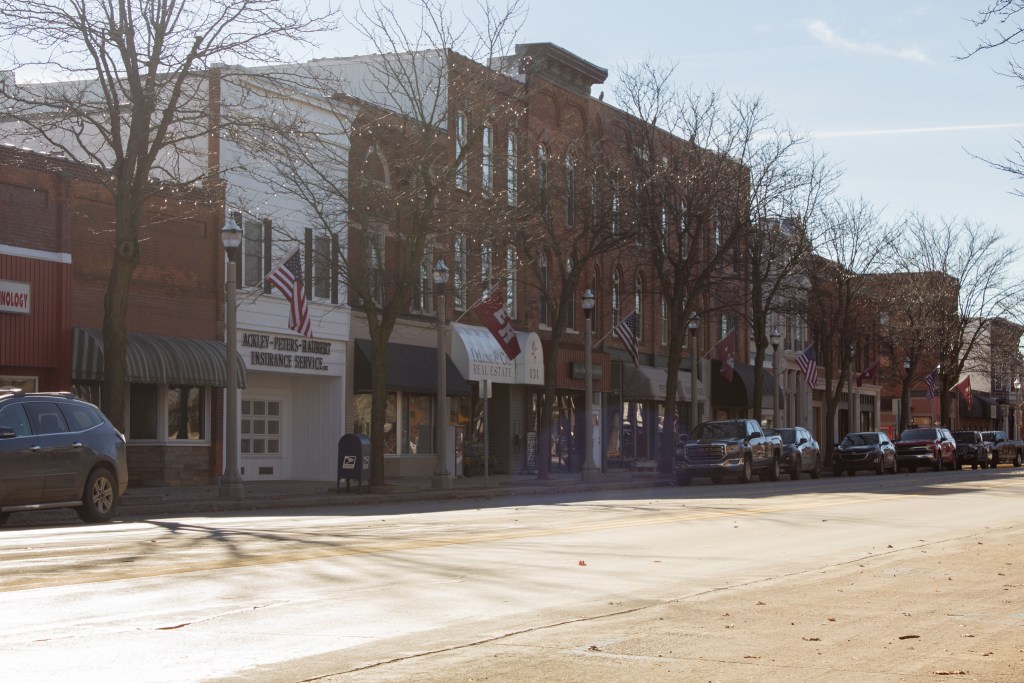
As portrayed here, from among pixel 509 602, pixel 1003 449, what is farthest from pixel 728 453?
pixel 1003 449

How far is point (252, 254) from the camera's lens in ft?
110

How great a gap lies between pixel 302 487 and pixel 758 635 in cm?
2430

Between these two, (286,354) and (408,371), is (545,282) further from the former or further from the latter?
(286,354)

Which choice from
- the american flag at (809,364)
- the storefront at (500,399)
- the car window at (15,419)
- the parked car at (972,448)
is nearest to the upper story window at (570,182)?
the storefront at (500,399)

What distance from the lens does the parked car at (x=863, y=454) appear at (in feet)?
163

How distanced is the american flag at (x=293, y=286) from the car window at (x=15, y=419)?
441 inches

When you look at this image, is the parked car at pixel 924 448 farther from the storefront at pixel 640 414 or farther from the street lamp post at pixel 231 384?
the street lamp post at pixel 231 384

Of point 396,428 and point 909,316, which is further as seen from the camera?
point 909,316

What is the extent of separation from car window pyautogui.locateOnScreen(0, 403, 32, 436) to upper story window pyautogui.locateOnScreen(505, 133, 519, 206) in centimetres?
1706

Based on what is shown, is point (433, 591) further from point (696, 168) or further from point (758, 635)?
point (696, 168)

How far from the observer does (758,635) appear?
29.8ft

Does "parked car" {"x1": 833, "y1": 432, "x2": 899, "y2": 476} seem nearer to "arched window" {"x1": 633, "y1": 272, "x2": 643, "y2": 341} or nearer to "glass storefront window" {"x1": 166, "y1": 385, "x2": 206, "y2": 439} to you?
"arched window" {"x1": 633, "y1": 272, "x2": 643, "y2": 341}

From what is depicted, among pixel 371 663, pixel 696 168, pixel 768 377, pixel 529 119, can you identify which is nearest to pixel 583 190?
pixel 696 168

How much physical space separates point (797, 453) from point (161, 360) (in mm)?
22019
